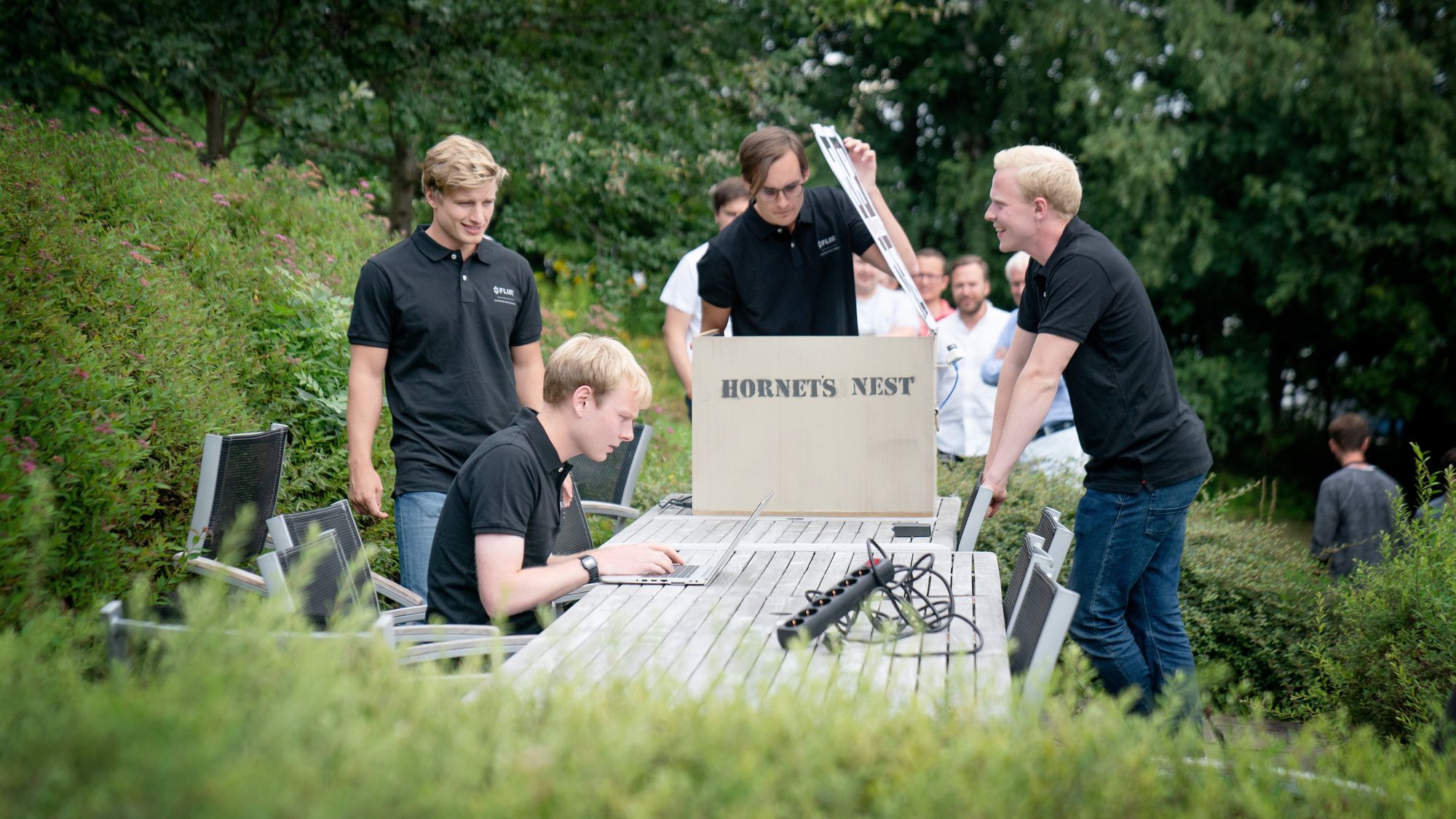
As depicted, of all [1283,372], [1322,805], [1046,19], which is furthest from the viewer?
[1283,372]

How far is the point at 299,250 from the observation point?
632 cm

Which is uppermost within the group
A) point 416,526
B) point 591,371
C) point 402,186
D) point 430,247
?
point 402,186

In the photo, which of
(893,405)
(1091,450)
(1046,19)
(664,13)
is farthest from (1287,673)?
(1046,19)

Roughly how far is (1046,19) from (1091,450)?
35.4ft

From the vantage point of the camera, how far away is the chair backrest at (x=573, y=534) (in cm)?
399

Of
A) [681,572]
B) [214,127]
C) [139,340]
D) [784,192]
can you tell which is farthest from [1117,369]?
[214,127]

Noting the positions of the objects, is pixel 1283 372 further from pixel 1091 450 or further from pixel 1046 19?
pixel 1091 450

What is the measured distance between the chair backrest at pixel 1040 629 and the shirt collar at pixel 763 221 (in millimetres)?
1961

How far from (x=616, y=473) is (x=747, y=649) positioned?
330 cm

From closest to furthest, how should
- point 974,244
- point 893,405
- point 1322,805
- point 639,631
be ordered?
point 1322,805 → point 639,631 → point 893,405 → point 974,244

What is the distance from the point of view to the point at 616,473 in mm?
5258

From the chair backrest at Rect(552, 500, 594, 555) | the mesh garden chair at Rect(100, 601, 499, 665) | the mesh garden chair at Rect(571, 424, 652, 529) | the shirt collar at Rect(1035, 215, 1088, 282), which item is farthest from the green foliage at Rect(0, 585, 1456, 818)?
the mesh garden chair at Rect(571, 424, 652, 529)

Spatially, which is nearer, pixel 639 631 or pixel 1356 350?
pixel 639 631

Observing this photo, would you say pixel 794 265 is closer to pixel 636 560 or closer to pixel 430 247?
pixel 430 247
